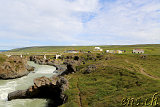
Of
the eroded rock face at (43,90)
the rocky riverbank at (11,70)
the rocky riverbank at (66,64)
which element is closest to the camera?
the eroded rock face at (43,90)

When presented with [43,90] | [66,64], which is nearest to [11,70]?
[43,90]

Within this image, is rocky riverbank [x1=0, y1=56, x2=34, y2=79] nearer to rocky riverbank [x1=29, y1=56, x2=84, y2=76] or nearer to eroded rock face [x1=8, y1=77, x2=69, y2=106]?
rocky riverbank [x1=29, y1=56, x2=84, y2=76]

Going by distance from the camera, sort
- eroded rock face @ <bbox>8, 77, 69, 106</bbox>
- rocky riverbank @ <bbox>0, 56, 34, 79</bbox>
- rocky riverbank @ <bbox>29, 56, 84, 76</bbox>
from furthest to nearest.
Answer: rocky riverbank @ <bbox>0, 56, 34, 79</bbox>
rocky riverbank @ <bbox>29, 56, 84, 76</bbox>
eroded rock face @ <bbox>8, 77, 69, 106</bbox>

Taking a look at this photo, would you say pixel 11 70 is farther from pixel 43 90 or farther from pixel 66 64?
pixel 66 64

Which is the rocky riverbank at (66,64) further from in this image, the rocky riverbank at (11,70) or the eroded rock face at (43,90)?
the rocky riverbank at (11,70)

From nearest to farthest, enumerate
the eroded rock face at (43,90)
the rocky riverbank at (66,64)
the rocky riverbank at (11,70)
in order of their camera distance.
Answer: the eroded rock face at (43,90), the rocky riverbank at (66,64), the rocky riverbank at (11,70)

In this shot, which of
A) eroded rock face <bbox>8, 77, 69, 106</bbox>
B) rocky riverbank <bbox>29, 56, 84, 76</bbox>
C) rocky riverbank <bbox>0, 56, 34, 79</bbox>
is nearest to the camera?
eroded rock face <bbox>8, 77, 69, 106</bbox>

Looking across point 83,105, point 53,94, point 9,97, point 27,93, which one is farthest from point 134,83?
point 9,97

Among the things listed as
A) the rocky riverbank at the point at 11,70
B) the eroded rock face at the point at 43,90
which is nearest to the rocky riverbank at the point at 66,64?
the eroded rock face at the point at 43,90

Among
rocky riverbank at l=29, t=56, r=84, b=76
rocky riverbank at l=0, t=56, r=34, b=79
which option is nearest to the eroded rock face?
rocky riverbank at l=29, t=56, r=84, b=76

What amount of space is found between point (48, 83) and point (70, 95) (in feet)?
36.3

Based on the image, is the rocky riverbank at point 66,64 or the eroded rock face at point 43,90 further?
the rocky riverbank at point 66,64

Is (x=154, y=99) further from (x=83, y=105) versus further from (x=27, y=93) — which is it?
(x=27, y=93)

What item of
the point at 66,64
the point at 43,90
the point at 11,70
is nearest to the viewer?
the point at 43,90
